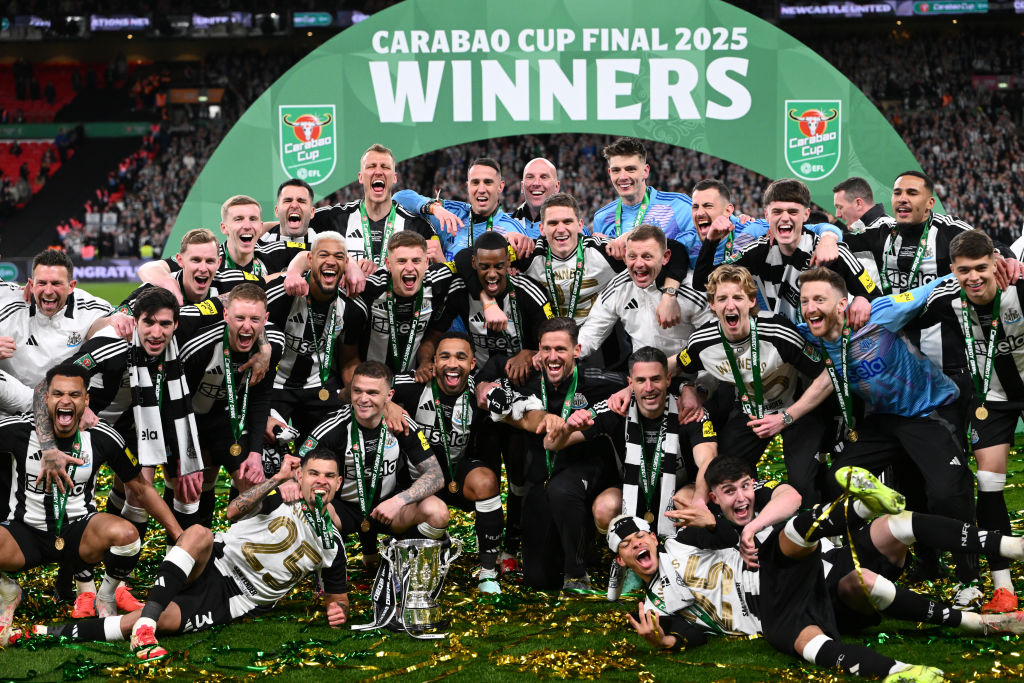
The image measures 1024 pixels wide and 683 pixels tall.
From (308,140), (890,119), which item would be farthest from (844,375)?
(890,119)

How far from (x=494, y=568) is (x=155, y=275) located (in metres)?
2.48

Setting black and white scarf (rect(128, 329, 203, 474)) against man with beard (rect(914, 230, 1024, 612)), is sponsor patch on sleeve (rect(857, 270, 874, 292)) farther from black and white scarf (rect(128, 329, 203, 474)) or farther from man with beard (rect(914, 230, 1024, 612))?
black and white scarf (rect(128, 329, 203, 474))

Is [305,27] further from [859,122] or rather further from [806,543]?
[806,543]

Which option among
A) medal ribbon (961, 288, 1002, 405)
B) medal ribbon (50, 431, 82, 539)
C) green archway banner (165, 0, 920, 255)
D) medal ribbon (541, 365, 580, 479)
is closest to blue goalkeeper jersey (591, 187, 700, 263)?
medal ribbon (541, 365, 580, 479)

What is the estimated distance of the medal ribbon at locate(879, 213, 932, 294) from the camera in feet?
22.0

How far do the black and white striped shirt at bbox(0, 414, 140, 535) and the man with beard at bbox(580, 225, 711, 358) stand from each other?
102 inches

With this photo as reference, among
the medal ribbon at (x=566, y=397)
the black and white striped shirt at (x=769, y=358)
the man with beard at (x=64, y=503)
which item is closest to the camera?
the man with beard at (x=64, y=503)

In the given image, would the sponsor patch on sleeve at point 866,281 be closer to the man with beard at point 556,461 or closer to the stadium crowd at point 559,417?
the stadium crowd at point 559,417

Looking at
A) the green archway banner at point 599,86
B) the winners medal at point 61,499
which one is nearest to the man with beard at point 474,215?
the winners medal at point 61,499

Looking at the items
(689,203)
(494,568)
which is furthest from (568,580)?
(689,203)

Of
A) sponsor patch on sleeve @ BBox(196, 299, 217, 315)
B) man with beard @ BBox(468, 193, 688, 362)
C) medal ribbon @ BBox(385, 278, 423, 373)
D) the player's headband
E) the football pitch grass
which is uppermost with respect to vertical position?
man with beard @ BBox(468, 193, 688, 362)

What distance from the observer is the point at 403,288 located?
6.19 m

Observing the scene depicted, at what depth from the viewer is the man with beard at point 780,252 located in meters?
6.05

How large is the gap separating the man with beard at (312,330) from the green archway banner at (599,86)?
5665 millimetres
